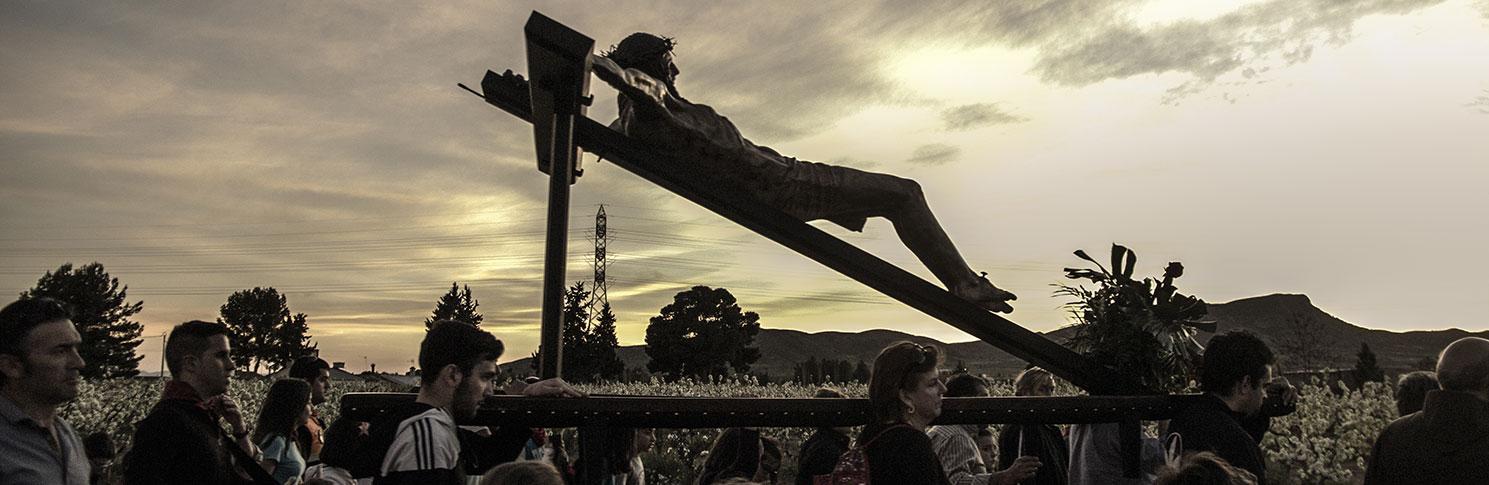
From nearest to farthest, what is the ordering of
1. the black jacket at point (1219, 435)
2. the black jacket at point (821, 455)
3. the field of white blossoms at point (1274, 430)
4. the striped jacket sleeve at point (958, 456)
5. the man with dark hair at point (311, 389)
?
the black jacket at point (1219, 435), the black jacket at point (821, 455), the striped jacket sleeve at point (958, 456), the man with dark hair at point (311, 389), the field of white blossoms at point (1274, 430)

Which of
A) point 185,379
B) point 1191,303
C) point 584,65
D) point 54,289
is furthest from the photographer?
point 54,289

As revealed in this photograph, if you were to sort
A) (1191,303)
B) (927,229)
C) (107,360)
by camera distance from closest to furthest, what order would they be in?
(1191,303) → (927,229) → (107,360)

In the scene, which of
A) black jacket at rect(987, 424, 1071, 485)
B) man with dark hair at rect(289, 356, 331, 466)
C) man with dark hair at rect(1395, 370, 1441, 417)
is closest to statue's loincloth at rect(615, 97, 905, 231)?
black jacket at rect(987, 424, 1071, 485)

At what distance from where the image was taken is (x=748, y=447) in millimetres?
6109

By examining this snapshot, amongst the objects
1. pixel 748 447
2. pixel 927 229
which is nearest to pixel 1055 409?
pixel 927 229

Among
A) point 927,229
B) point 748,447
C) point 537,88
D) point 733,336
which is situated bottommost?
point 748,447

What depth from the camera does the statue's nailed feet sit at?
18.9 feet

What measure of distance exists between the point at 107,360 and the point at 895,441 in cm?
8667

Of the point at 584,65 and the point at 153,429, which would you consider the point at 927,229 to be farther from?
the point at 153,429

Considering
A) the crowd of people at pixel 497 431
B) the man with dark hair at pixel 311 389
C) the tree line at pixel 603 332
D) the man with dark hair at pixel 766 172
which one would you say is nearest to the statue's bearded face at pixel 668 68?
the man with dark hair at pixel 766 172

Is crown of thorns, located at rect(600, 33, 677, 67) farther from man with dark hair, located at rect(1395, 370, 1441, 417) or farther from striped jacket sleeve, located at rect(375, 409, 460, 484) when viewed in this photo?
man with dark hair, located at rect(1395, 370, 1441, 417)

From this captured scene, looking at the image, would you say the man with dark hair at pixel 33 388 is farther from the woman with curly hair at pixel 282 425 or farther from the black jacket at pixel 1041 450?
the black jacket at pixel 1041 450

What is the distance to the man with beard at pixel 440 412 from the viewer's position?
12.1ft

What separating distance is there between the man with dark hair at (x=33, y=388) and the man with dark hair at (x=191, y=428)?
267 millimetres
